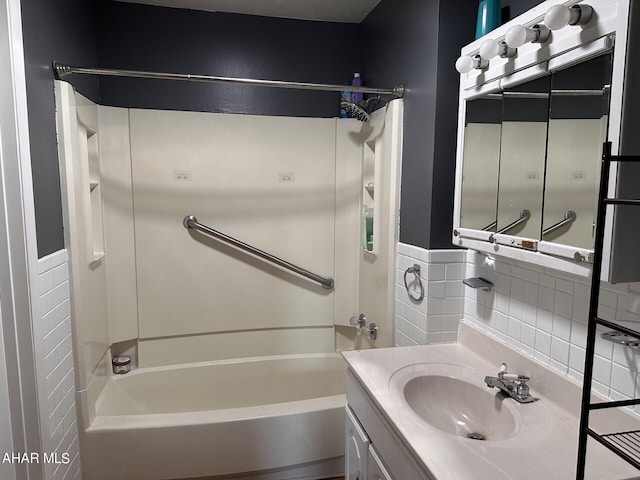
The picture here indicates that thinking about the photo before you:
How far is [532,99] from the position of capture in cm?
115

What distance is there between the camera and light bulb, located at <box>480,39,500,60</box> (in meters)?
1.18

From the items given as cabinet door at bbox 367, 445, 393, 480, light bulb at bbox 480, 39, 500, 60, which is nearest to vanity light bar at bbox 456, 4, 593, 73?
light bulb at bbox 480, 39, 500, 60

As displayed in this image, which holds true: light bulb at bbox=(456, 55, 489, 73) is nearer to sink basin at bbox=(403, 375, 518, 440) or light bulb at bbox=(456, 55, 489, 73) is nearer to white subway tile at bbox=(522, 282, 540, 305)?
white subway tile at bbox=(522, 282, 540, 305)

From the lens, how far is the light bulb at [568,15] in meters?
0.92

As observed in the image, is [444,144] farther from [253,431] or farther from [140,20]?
[140,20]

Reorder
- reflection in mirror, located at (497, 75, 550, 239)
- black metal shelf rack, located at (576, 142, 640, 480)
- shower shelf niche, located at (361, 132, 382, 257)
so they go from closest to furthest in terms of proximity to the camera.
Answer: black metal shelf rack, located at (576, 142, 640, 480)
reflection in mirror, located at (497, 75, 550, 239)
shower shelf niche, located at (361, 132, 382, 257)

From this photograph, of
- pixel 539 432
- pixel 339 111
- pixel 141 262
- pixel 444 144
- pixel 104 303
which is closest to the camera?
pixel 539 432

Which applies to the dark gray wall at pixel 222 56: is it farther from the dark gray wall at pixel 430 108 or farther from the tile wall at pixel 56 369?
the tile wall at pixel 56 369

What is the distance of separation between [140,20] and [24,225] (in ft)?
5.04

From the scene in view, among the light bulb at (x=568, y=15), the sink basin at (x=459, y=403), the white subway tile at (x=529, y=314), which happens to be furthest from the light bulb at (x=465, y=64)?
the sink basin at (x=459, y=403)

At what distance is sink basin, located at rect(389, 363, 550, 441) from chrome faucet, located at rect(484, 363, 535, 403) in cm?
2

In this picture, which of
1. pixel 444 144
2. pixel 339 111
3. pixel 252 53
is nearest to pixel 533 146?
pixel 444 144

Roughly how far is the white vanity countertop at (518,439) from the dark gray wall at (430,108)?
59cm

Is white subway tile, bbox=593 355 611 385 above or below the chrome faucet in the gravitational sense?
above
